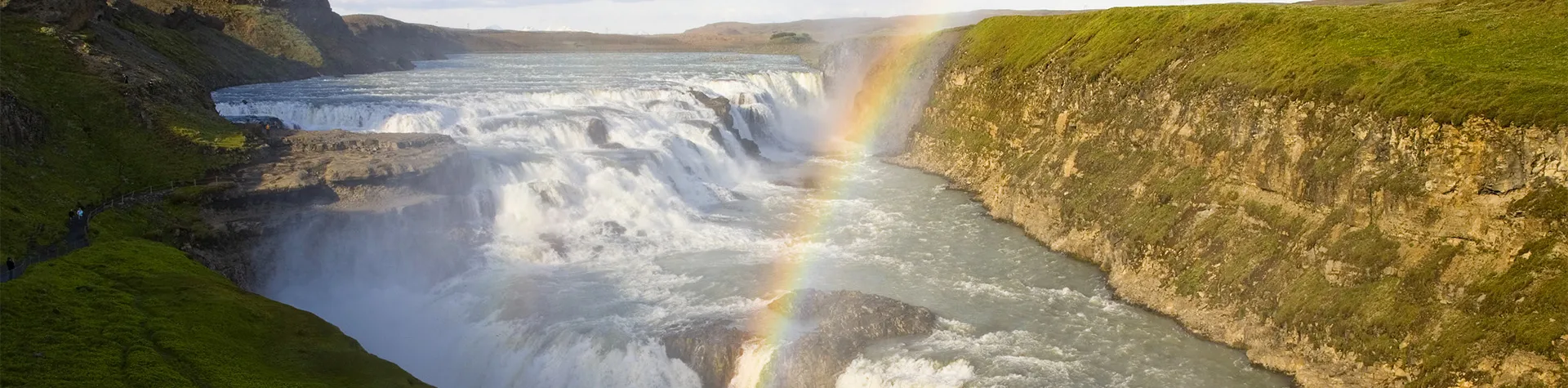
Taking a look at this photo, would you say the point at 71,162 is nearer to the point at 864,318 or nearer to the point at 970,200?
the point at 864,318

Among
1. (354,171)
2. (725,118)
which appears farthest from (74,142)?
(725,118)

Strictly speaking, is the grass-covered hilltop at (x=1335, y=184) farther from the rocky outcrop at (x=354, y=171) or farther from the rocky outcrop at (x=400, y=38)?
the rocky outcrop at (x=400, y=38)

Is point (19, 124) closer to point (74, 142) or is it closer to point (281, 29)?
point (74, 142)

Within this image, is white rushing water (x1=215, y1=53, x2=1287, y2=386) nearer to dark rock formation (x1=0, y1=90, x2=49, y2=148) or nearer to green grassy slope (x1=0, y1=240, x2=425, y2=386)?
green grassy slope (x1=0, y1=240, x2=425, y2=386)

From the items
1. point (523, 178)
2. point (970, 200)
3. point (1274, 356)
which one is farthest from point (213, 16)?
point (1274, 356)

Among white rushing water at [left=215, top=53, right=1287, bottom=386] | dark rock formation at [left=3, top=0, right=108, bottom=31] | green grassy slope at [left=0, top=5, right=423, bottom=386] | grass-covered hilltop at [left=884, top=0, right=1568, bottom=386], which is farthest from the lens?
dark rock formation at [left=3, top=0, right=108, bottom=31]

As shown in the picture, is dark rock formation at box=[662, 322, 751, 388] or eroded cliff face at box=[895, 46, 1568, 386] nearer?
eroded cliff face at box=[895, 46, 1568, 386]

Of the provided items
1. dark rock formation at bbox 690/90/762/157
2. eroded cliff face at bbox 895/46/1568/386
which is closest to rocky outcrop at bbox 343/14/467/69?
dark rock formation at bbox 690/90/762/157
